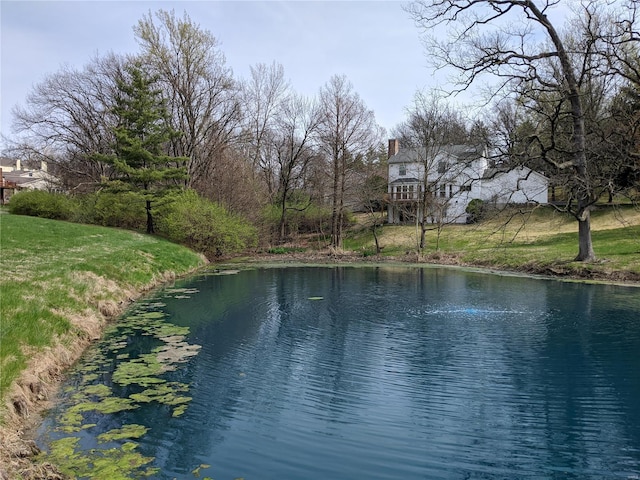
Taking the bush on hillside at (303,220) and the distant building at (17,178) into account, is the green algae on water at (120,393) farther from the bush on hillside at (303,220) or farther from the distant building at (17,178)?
the distant building at (17,178)

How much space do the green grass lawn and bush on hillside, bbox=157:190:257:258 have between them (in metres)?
3.73

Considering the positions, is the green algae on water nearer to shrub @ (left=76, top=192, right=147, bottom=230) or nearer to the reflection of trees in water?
the reflection of trees in water

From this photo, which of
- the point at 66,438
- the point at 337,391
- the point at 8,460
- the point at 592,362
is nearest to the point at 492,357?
the point at 592,362

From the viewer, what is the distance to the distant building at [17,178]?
5529 centimetres

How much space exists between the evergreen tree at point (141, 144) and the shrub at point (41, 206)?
4.14m

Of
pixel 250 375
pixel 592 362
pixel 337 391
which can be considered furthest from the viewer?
pixel 592 362

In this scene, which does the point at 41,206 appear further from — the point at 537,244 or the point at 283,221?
the point at 537,244

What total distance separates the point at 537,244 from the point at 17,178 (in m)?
73.9

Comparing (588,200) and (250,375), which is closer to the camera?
(250,375)

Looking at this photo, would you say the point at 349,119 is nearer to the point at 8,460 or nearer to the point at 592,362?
the point at 592,362

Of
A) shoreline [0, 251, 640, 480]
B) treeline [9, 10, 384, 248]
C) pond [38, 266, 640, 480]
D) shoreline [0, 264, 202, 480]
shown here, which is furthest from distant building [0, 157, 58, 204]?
pond [38, 266, 640, 480]

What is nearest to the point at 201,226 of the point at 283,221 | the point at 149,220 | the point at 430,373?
the point at 149,220

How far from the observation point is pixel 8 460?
440 centimetres

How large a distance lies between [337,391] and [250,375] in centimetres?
158
